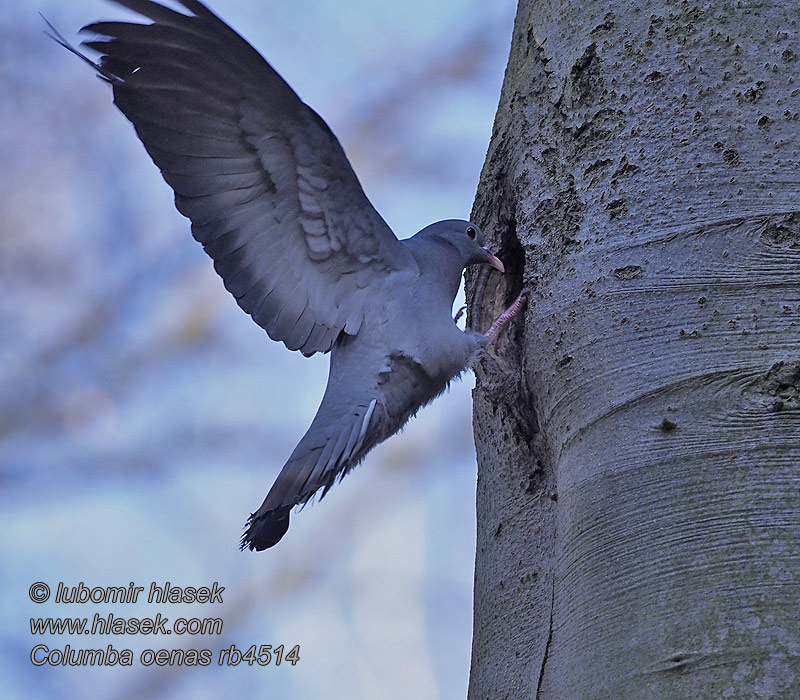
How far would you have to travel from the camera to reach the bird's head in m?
2.45

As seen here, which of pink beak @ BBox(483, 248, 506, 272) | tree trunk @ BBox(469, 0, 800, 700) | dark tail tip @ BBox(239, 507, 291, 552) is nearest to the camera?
tree trunk @ BBox(469, 0, 800, 700)

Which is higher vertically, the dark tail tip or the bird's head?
the bird's head

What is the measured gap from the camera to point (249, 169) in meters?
2.15

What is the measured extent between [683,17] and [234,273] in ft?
3.45

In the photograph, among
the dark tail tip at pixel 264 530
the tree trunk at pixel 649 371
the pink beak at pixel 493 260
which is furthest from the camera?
the pink beak at pixel 493 260

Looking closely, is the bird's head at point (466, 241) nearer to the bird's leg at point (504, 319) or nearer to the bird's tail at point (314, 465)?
the bird's leg at point (504, 319)

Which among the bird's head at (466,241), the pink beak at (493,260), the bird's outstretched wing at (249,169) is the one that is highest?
the bird's head at (466,241)

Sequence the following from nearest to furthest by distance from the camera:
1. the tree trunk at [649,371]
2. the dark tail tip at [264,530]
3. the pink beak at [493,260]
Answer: the tree trunk at [649,371]
the dark tail tip at [264,530]
the pink beak at [493,260]

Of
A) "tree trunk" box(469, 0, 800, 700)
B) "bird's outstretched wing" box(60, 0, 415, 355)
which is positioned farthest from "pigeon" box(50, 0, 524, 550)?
"tree trunk" box(469, 0, 800, 700)

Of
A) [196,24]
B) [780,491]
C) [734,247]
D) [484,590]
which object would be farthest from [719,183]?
[196,24]

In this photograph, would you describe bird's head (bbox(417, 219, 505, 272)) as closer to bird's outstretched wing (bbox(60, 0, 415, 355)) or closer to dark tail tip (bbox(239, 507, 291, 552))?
bird's outstretched wing (bbox(60, 0, 415, 355))

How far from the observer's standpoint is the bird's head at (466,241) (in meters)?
2.45

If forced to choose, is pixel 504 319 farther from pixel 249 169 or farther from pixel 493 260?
pixel 249 169

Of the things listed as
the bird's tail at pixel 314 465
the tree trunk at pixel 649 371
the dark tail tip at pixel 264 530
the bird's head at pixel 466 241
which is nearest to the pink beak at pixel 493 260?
Answer: the bird's head at pixel 466 241
